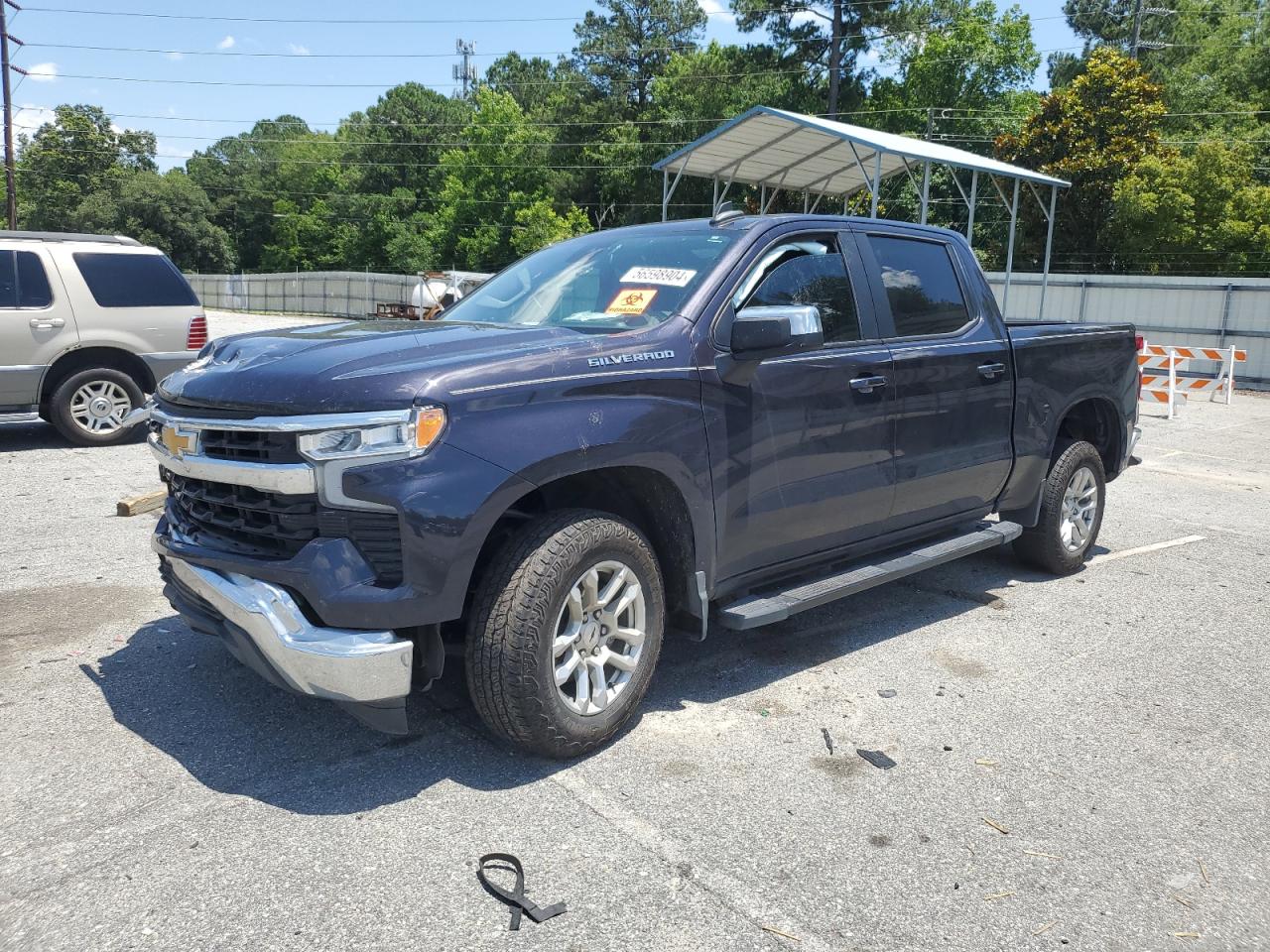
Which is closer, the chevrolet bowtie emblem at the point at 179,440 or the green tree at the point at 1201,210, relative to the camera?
the chevrolet bowtie emblem at the point at 179,440

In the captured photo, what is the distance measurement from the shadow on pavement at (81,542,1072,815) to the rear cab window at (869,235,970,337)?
160 cm

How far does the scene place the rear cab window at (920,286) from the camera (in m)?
4.84

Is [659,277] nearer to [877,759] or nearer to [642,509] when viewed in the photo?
[642,509]

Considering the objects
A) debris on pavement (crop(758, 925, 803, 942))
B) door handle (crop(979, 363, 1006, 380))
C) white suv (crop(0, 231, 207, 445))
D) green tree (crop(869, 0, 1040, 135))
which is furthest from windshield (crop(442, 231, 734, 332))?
green tree (crop(869, 0, 1040, 135))

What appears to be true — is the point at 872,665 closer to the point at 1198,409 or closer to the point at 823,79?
the point at 1198,409

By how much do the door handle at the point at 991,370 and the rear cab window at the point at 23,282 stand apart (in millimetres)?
8439

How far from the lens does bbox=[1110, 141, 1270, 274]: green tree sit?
30781 millimetres

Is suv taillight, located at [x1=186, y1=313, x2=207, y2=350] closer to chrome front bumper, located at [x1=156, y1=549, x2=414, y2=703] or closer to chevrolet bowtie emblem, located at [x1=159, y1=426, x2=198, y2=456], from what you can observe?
chevrolet bowtie emblem, located at [x1=159, y1=426, x2=198, y2=456]

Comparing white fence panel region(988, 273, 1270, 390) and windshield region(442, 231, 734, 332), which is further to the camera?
white fence panel region(988, 273, 1270, 390)

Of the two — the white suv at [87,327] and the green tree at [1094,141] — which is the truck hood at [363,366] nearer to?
the white suv at [87,327]

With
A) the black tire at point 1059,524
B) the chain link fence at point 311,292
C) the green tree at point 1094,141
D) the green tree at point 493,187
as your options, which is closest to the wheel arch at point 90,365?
the black tire at point 1059,524

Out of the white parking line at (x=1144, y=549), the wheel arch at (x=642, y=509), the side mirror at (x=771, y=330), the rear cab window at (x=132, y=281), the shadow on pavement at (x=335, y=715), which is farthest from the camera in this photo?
the rear cab window at (x=132, y=281)

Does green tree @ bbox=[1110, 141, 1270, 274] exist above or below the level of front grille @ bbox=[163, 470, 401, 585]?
above

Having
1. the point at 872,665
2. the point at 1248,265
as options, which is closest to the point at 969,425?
the point at 872,665
